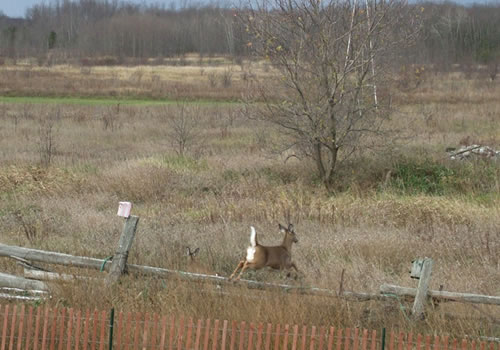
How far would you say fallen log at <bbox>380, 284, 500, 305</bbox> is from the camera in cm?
691

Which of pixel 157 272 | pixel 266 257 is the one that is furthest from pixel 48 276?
pixel 266 257

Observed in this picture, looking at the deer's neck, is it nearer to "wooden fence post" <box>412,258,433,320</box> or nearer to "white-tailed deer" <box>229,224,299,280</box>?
"white-tailed deer" <box>229,224,299,280</box>

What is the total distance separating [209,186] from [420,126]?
1197 cm

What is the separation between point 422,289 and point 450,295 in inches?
10.4

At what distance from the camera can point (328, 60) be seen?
16.8m

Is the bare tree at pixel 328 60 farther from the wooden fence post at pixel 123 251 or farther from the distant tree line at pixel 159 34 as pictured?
the distant tree line at pixel 159 34

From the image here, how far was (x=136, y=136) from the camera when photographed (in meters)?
27.0

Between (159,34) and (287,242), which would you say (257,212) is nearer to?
(287,242)

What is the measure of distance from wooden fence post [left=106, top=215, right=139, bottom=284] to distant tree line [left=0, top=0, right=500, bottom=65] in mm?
56935

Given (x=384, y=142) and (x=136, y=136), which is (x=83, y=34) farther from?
(x=384, y=142)

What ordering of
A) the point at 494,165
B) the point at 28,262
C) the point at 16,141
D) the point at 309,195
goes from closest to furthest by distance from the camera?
the point at 28,262 → the point at 309,195 → the point at 494,165 → the point at 16,141

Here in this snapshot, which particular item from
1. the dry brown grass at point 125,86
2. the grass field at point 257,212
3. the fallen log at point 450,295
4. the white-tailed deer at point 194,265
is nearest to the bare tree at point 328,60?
the grass field at point 257,212

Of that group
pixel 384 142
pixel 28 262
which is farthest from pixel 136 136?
pixel 28 262

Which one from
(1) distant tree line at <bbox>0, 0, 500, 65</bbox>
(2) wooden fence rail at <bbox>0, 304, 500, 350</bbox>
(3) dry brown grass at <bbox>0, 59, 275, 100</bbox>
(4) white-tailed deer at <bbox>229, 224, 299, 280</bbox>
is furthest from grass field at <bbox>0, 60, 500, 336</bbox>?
(1) distant tree line at <bbox>0, 0, 500, 65</bbox>
